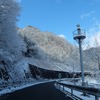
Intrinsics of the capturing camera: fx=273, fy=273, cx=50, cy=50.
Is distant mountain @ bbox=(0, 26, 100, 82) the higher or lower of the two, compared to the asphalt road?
higher

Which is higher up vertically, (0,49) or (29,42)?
(29,42)

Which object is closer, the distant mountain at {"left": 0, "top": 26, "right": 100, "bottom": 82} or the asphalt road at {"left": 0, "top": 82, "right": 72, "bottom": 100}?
the asphalt road at {"left": 0, "top": 82, "right": 72, "bottom": 100}

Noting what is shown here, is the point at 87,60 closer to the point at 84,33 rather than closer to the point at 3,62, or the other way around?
the point at 3,62

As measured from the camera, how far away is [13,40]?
41.6 m

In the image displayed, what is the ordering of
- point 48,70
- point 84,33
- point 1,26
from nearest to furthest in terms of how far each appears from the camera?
point 84,33, point 1,26, point 48,70

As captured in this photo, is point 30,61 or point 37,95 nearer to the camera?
point 37,95

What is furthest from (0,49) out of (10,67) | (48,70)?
(48,70)

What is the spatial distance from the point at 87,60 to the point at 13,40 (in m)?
97.4

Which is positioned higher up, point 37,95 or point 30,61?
point 30,61

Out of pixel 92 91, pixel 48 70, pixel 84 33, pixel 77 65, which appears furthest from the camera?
pixel 77 65

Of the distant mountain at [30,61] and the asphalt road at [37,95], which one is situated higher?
the distant mountain at [30,61]

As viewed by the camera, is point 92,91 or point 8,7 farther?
point 8,7

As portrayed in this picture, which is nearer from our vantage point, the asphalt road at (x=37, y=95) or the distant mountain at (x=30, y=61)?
the asphalt road at (x=37, y=95)

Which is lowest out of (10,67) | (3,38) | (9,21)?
(10,67)
